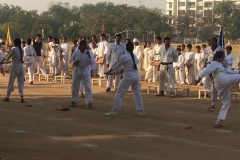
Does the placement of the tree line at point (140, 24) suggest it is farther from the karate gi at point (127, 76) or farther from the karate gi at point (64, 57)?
the karate gi at point (127, 76)

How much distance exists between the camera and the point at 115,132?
10.6 m

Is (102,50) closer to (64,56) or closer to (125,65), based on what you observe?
(64,56)

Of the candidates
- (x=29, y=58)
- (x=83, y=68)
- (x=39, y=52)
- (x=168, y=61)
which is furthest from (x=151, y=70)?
(x=83, y=68)

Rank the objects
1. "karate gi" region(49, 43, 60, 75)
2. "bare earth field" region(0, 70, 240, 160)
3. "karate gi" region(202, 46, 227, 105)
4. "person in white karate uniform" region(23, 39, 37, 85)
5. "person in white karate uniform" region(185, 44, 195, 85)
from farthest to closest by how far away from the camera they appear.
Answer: "karate gi" region(49, 43, 60, 75)
"person in white karate uniform" region(185, 44, 195, 85)
"person in white karate uniform" region(23, 39, 37, 85)
"karate gi" region(202, 46, 227, 105)
"bare earth field" region(0, 70, 240, 160)

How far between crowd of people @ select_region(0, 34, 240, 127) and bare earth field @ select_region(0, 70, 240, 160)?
57 centimetres

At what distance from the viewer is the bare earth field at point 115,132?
8648 mm

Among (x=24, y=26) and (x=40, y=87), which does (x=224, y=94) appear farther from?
(x=24, y=26)

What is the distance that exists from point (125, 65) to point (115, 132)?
7.61 ft

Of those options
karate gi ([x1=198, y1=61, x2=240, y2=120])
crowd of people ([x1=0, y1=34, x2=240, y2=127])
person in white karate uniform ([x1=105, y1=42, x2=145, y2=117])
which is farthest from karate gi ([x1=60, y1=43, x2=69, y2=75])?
karate gi ([x1=198, y1=61, x2=240, y2=120])

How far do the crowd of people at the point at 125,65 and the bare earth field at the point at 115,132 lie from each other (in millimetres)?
575

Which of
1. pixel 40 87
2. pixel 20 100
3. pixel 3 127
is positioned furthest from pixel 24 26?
pixel 3 127

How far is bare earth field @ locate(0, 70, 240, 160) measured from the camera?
865cm

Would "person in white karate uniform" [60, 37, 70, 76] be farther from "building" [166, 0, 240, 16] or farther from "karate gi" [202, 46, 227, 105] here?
"building" [166, 0, 240, 16]

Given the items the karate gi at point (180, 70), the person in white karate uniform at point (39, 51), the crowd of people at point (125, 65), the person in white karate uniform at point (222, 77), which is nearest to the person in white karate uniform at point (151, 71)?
the crowd of people at point (125, 65)
